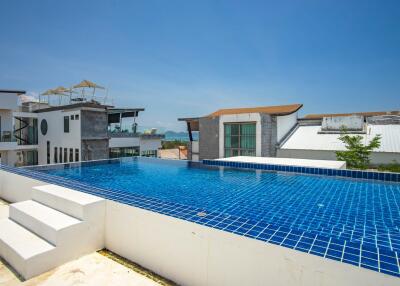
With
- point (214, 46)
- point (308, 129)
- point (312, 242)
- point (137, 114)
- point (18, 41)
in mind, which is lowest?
point (312, 242)

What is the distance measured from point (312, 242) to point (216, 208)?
3.12 metres

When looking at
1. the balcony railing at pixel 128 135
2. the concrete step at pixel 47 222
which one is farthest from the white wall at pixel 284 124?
the concrete step at pixel 47 222

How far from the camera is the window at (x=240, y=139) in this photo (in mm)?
22031

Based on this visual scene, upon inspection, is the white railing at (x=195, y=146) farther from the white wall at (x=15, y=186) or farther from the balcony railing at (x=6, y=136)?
the white wall at (x=15, y=186)

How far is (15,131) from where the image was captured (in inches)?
969

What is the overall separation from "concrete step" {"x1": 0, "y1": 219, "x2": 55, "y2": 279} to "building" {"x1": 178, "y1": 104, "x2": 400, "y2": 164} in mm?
18794

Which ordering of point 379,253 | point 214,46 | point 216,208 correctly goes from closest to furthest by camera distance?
1. point 379,253
2. point 216,208
3. point 214,46

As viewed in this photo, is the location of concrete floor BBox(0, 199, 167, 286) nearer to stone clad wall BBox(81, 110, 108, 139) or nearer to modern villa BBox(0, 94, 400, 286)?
modern villa BBox(0, 94, 400, 286)

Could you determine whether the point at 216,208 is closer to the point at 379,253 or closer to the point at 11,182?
the point at 379,253

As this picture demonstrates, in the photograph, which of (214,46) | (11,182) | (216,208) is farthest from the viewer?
(214,46)

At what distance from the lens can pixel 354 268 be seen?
2.88 meters

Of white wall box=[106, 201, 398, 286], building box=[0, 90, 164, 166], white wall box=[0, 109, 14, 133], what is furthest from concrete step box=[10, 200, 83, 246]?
white wall box=[0, 109, 14, 133]

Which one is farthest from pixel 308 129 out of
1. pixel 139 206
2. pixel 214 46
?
pixel 139 206

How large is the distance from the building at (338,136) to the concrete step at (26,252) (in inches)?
840
